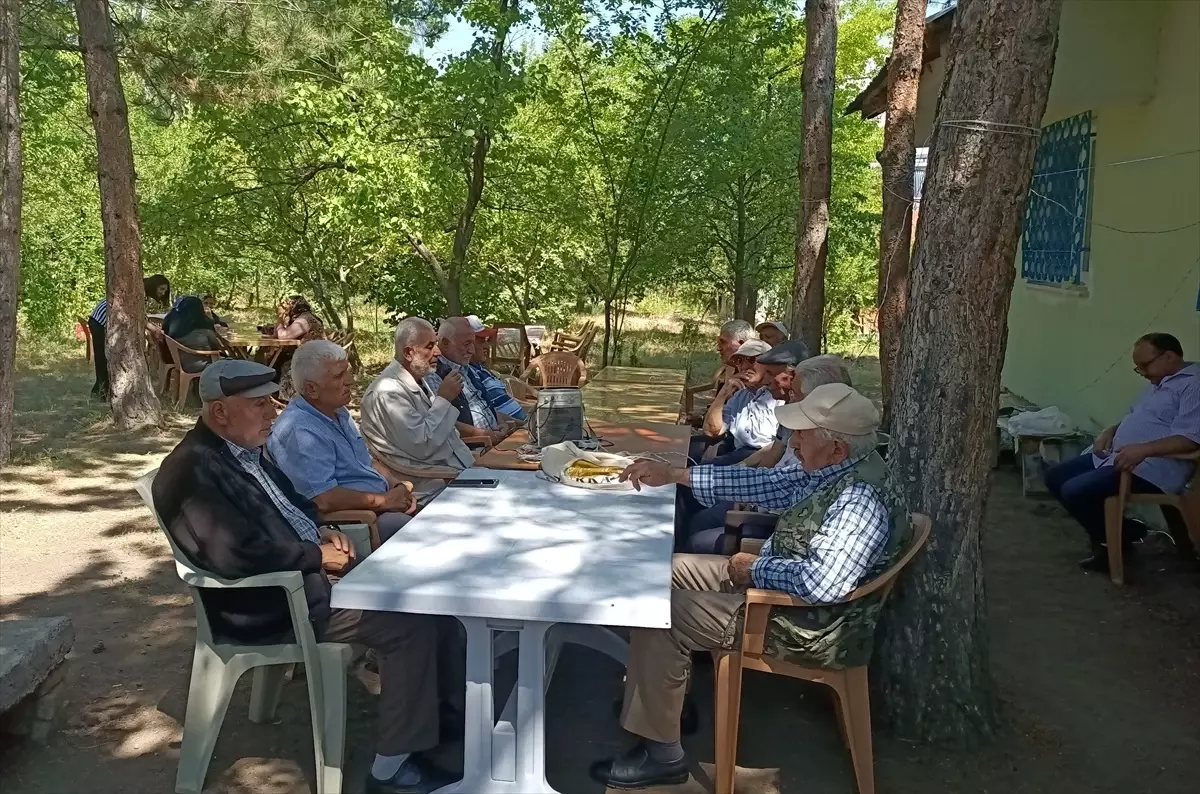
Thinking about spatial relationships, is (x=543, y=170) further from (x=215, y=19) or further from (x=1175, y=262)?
(x=1175, y=262)

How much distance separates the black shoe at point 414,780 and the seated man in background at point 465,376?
2374mm

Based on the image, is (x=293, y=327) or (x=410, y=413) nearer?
(x=410, y=413)

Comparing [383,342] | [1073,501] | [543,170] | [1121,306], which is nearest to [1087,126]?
[1121,306]

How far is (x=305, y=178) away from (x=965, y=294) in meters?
10.2

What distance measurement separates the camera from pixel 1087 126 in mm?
7363

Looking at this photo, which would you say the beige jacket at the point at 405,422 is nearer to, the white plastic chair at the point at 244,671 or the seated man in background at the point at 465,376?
the seated man in background at the point at 465,376

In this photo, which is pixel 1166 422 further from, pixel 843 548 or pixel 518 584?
pixel 518 584

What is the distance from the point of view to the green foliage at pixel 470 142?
10391mm

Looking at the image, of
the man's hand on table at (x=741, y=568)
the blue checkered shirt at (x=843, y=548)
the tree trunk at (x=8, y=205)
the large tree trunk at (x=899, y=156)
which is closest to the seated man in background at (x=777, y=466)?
the man's hand on table at (x=741, y=568)

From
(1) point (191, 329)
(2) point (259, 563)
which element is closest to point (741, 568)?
(2) point (259, 563)

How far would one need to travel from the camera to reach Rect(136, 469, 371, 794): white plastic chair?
2.76 meters

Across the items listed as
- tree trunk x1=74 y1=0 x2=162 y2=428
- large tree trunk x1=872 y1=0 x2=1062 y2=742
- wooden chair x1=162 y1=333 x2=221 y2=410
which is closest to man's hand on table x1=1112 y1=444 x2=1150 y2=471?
large tree trunk x1=872 y1=0 x2=1062 y2=742

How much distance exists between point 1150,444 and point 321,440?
3.65m

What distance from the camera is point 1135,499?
4.75 metres
